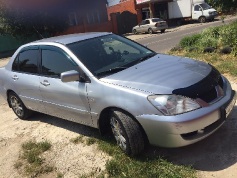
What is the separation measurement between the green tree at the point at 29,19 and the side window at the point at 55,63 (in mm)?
19228

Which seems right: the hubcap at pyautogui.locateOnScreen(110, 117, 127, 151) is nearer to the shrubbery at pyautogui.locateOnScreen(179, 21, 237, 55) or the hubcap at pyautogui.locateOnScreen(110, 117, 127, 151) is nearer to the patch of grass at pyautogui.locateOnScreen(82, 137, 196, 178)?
the patch of grass at pyautogui.locateOnScreen(82, 137, 196, 178)

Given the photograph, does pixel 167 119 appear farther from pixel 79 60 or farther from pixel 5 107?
pixel 5 107

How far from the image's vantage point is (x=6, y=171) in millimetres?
4457

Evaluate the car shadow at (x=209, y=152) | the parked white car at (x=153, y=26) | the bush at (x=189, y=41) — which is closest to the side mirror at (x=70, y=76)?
the car shadow at (x=209, y=152)

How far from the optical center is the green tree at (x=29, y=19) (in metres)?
24.2

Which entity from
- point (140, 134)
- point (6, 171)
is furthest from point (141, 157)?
point (6, 171)

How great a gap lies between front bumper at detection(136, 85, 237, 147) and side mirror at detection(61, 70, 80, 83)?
1131 millimetres

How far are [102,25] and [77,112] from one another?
1090 inches

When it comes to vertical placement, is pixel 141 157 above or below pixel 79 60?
below

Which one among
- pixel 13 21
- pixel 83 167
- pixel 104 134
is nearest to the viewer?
pixel 83 167

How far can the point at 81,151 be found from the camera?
181 inches

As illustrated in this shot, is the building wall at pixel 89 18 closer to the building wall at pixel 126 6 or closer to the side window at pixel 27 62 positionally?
the building wall at pixel 126 6

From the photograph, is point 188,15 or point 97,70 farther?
point 188,15

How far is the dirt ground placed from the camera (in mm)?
3684
